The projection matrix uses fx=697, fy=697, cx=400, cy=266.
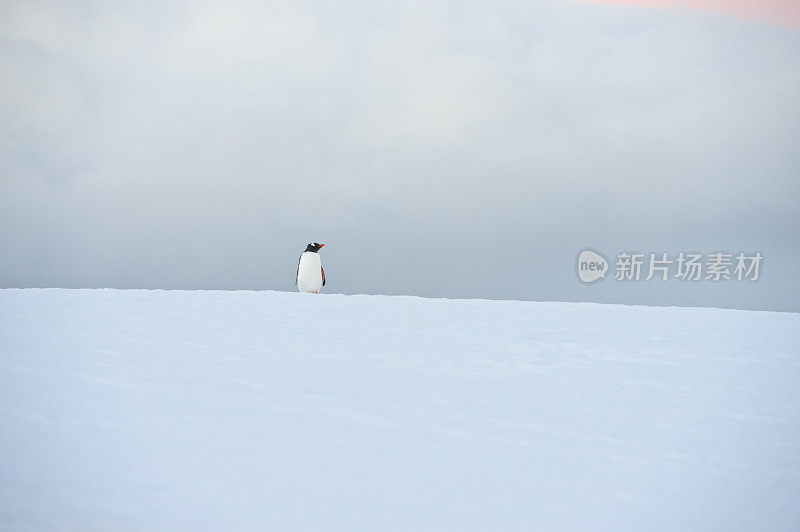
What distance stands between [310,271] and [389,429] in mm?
5166

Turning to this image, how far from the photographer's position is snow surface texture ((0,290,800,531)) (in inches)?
54.0

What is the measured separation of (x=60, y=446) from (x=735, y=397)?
225 centimetres

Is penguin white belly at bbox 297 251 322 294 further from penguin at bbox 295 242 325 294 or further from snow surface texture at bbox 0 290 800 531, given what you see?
snow surface texture at bbox 0 290 800 531

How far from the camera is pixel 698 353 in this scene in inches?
141

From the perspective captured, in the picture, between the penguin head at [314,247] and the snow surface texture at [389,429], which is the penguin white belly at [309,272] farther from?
the snow surface texture at [389,429]

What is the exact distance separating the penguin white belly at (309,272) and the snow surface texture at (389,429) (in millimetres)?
2990

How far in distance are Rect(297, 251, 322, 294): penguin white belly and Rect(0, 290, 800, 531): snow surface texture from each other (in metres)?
2.99

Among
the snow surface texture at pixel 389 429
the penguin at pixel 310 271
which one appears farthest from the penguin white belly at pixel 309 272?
the snow surface texture at pixel 389 429

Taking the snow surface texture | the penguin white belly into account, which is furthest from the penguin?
the snow surface texture

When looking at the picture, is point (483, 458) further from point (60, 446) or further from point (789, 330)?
point (789, 330)

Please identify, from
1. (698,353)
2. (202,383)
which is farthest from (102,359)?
(698,353)

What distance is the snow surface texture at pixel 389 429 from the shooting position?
137 centimetres

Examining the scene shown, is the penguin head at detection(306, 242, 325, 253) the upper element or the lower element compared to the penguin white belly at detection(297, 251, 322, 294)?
upper

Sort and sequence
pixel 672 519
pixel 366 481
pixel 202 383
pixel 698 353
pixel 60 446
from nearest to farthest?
1. pixel 672 519
2. pixel 366 481
3. pixel 60 446
4. pixel 202 383
5. pixel 698 353
